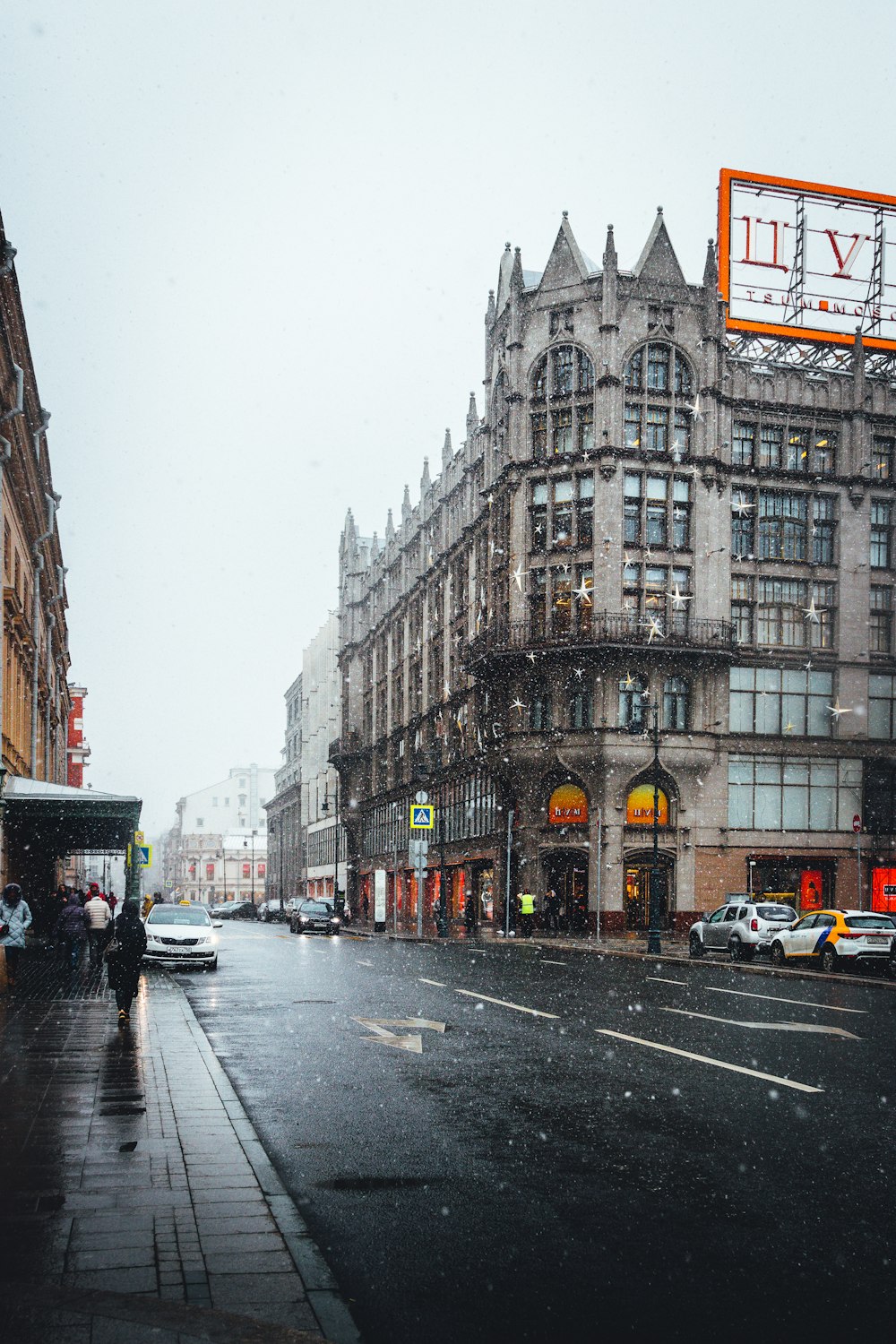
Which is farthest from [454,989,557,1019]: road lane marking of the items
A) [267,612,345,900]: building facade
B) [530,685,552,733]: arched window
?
[267,612,345,900]: building facade

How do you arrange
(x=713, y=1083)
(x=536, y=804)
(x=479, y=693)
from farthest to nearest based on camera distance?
1. (x=479, y=693)
2. (x=536, y=804)
3. (x=713, y=1083)

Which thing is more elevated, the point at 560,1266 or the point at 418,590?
the point at 418,590

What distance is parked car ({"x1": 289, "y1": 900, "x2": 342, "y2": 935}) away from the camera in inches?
2126

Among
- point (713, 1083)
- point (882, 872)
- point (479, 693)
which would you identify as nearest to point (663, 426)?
point (479, 693)

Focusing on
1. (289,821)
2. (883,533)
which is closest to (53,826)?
(883,533)

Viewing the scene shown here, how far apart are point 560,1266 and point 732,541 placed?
50266 millimetres

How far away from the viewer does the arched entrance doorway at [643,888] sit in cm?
5138

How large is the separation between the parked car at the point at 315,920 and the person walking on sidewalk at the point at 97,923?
71.2 ft

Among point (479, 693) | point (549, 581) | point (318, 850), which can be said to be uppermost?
point (549, 581)

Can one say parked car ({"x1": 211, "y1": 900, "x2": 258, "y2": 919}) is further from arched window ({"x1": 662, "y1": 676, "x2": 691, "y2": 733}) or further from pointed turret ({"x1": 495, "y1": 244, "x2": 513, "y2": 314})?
pointed turret ({"x1": 495, "y1": 244, "x2": 513, "y2": 314})

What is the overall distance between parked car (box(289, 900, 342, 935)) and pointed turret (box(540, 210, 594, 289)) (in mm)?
27854

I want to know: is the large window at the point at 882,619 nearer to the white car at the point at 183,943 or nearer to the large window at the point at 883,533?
the large window at the point at 883,533

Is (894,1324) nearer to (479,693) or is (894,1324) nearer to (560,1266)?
(560,1266)

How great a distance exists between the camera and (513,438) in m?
54.8
